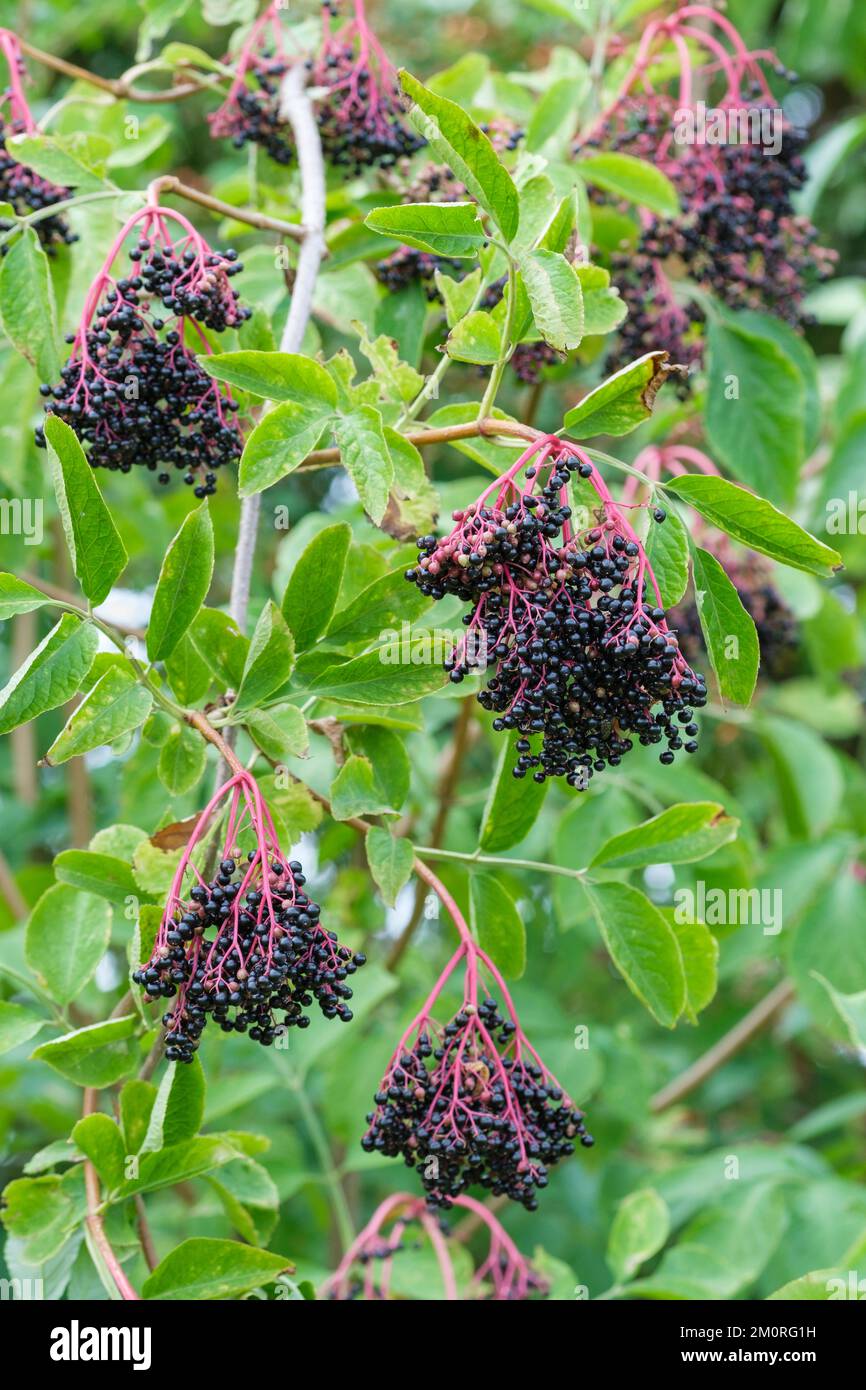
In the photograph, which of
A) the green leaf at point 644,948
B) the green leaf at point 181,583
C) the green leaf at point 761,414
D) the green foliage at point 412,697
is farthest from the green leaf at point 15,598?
the green leaf at point 761,414

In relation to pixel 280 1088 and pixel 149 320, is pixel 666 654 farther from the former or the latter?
pixel 280 1088

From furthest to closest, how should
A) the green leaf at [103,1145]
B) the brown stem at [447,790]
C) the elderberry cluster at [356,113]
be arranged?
the brown stem at [447,790]
the elderberry cluster at [356,113]
the green leaf at [103,1145]

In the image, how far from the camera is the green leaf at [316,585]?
1410 mm

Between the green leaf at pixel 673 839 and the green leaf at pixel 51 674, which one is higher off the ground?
the green leaf at pixel 51 674

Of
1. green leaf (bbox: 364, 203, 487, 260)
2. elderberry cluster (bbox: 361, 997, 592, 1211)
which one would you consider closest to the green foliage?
green leaf (bbox: 364, 203, 487, 260)

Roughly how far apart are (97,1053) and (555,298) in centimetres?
90

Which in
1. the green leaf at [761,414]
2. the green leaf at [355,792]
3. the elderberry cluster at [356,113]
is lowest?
the green leaf at [355,792]

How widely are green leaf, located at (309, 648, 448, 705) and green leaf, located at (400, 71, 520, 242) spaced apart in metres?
0.43

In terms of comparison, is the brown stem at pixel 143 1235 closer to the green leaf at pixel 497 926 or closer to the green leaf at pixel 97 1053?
the green leaf at pixel 97 1053

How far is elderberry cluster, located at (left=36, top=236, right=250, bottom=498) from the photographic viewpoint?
147 centimetres

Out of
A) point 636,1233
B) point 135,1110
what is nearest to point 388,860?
point 135,1110

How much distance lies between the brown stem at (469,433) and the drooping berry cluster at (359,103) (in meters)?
0.68

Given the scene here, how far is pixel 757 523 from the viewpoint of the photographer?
1310 mm
